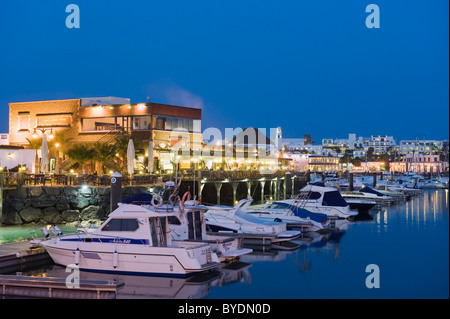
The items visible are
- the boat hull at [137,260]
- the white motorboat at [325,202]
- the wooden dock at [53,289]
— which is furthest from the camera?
the white motorboat at [325,202]

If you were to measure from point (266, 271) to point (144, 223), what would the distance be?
6301 millimetres

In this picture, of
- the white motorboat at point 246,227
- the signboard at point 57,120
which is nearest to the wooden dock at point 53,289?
the white motorboat at point 246,227

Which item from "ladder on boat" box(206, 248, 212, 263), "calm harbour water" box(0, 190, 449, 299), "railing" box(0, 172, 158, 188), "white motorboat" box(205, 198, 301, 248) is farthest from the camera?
"railing" box(0, 172, 158, 188)

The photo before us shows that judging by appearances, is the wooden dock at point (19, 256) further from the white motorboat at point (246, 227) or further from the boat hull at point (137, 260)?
the white motorboat at point (246, 227)

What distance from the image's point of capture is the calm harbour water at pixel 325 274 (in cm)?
2048

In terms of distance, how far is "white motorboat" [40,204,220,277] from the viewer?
2084cm

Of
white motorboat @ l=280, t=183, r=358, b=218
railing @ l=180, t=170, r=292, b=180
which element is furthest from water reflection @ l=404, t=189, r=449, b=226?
railing @ l=180, t=170, r=292, b=180

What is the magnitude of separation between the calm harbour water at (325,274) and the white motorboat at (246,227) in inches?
46.6

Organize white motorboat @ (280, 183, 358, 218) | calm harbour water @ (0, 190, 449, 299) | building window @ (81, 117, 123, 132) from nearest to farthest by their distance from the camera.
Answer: calm harbour water @ (0, 190, 449, 299) → white motorboat @ (280, 183, 358, 218) → building window @ (81, 117, 123, 132)

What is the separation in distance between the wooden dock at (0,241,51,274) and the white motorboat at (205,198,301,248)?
30.8 feet

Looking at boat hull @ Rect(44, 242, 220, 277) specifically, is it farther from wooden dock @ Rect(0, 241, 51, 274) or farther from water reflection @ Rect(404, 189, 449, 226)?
water reflection @ Rect(404, 189, 449, 226)

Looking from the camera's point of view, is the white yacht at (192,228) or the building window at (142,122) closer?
the white yacht at (192,228)

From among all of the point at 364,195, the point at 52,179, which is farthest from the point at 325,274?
the point at 364,195
